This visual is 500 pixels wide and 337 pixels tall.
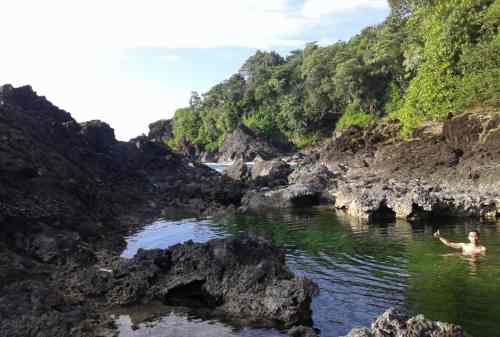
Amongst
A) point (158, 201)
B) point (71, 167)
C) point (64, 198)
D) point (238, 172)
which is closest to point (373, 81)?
point (238, 172)

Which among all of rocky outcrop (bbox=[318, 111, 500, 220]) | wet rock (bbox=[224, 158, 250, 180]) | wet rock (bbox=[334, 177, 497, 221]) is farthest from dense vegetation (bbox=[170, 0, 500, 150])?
wet rock (bbox=[224, 158, 250, 180])

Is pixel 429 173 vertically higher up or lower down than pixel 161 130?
lower down

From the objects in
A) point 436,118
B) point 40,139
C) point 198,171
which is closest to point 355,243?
point 436,118

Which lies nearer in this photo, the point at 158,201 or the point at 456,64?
the point at 456,64

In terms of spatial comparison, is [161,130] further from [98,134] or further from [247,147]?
[98,134]

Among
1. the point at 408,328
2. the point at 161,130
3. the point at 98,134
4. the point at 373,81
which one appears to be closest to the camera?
the point at 408,328

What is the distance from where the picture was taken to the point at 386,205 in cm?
3184

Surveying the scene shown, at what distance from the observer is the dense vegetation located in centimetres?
4319

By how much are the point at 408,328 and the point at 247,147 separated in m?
101

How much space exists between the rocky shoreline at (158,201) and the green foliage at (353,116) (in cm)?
3148

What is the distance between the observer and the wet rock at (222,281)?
14.3 m

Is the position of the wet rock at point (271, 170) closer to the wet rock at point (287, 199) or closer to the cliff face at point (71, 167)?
the cliff face at point (71, 167)

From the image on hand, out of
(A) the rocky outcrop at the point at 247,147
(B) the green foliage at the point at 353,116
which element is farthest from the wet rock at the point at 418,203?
(A) the rocky outcrop at the point at 247,147

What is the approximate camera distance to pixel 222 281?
16.0m
